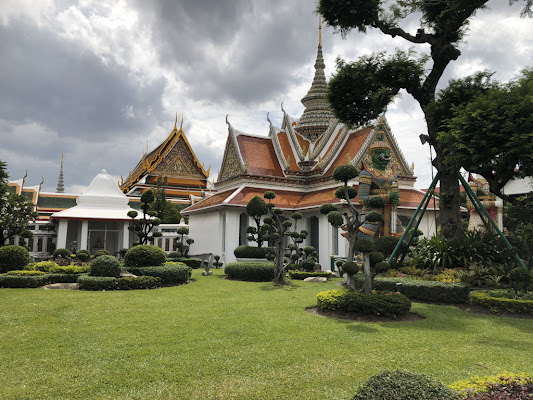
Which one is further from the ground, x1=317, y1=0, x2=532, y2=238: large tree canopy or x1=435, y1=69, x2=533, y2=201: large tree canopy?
x1=317, y1=0, x2=532, y2=238: large tree canopy

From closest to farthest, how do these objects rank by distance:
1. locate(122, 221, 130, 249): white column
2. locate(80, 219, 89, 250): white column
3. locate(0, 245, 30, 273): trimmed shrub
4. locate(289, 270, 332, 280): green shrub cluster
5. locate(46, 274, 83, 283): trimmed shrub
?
locate(46, 274, 83, 283): trimmed shrub → locate(0, 245, 30, 273): trimmed shrub → locate(289, 270, 332, 280): green shrub cluster → locate(80, 219, 89, 250): white column → locate(122, 221, 130, 249): white column

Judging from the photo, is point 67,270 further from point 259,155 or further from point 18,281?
point 259,155

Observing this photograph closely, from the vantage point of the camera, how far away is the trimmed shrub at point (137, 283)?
12219 mm

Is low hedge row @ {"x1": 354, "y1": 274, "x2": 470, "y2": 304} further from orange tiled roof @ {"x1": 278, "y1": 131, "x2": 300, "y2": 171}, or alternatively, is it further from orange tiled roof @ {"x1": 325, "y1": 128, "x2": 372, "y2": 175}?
orange tiled roof @ {"x1": 278, "y1": 131, "x2": 300, "y2": 171}

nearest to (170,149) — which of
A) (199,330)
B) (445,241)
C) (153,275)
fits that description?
(153,275)

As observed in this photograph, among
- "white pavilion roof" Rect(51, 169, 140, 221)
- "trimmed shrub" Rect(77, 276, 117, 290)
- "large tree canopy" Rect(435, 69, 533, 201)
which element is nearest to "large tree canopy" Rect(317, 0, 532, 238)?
"large tree canopy" Rect(435, 69, 533, 201)

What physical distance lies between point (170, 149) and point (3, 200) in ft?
71.1

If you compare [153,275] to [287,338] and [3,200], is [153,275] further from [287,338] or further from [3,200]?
[3,200]

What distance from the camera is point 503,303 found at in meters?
8.79

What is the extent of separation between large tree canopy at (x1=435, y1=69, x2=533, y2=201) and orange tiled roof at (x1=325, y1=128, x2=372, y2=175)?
467 inches

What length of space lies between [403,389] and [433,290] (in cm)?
776

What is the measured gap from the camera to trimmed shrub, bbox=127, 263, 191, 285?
1315 cm

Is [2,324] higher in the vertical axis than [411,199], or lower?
lower

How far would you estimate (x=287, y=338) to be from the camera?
627 cm
